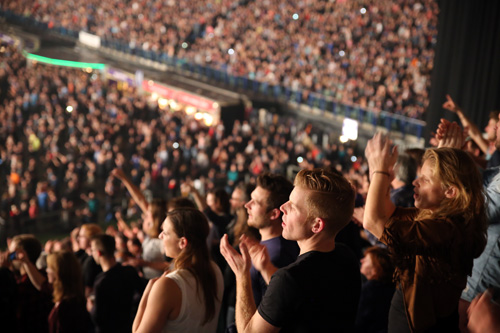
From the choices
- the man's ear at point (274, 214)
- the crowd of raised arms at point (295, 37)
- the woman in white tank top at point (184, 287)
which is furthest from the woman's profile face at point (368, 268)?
the crowd of raised arms at point (295, 37)

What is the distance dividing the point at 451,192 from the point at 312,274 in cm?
64

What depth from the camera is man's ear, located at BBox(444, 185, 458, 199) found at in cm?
199

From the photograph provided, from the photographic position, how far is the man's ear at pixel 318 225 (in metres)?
1.85

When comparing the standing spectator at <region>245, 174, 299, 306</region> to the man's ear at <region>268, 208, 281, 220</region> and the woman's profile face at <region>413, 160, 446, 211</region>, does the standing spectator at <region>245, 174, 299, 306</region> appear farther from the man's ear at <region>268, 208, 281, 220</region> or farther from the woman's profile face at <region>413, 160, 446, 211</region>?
the woman's profile face at <region>413, 160, 446, 211</region>

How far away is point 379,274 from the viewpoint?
114 inches

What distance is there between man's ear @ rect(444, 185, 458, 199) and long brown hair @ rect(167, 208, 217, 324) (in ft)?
3.54

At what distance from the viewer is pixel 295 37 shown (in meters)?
21.0

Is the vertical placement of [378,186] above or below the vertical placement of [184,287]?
above

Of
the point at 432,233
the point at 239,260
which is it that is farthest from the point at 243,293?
the point at 432,233

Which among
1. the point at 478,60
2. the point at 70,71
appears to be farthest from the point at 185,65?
the point at 478,60

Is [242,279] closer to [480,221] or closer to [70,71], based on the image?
[480,221]

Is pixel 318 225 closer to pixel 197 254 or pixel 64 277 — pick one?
pixel 197 254

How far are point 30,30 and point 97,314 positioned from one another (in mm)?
25574

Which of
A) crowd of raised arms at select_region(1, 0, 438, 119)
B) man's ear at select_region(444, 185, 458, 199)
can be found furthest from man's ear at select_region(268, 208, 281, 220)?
crowd of raised arms at select_region(1, 0, 438, 119)
